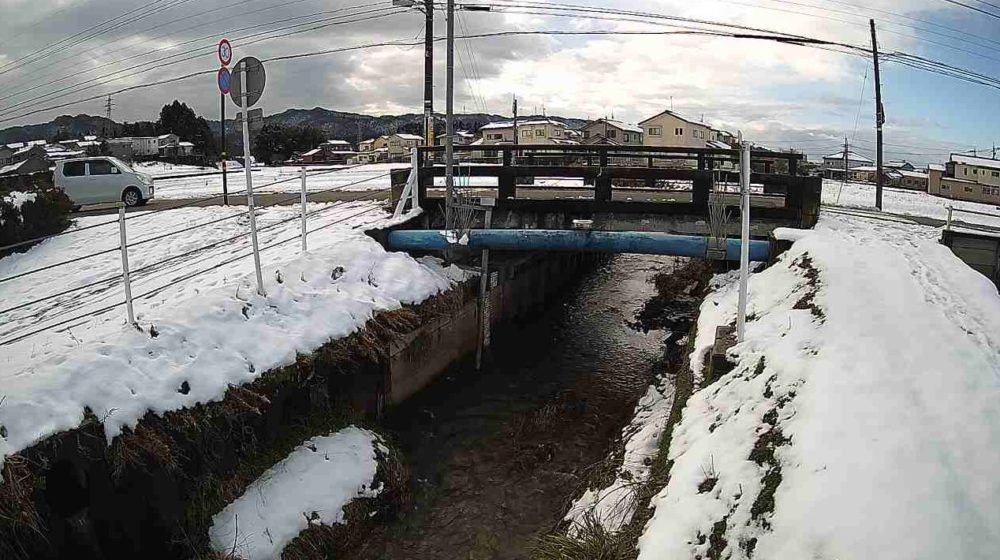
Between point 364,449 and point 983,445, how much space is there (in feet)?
18.9

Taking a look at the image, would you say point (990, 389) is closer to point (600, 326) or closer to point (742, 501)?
point (742, 501)

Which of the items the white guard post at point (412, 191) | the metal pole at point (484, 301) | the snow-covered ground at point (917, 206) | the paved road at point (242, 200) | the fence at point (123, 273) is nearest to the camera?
the fence at point (123, 273)

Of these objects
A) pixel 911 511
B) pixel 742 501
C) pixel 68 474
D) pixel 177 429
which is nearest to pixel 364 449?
pixel 177 429

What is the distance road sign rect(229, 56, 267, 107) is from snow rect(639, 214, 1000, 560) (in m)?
5.54

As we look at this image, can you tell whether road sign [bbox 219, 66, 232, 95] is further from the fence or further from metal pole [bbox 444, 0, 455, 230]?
metal pole [bbox 444, 0, 455, 230]

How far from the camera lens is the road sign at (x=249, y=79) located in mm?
6770

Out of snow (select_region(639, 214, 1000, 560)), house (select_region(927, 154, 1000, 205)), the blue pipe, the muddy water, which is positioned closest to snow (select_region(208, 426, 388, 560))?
the muddy water

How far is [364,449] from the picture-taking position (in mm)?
7238

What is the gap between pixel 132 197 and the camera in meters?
16.1

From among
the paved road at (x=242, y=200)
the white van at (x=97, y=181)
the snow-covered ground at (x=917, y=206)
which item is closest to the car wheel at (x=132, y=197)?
the white van at (x=97, y=181)

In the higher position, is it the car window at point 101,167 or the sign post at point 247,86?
the sign post at point 247,86

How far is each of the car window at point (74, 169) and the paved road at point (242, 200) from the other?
897mm

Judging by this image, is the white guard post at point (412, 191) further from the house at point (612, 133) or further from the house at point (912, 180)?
the house at point (912, 180)

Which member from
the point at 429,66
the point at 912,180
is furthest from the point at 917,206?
the point at 912,180
